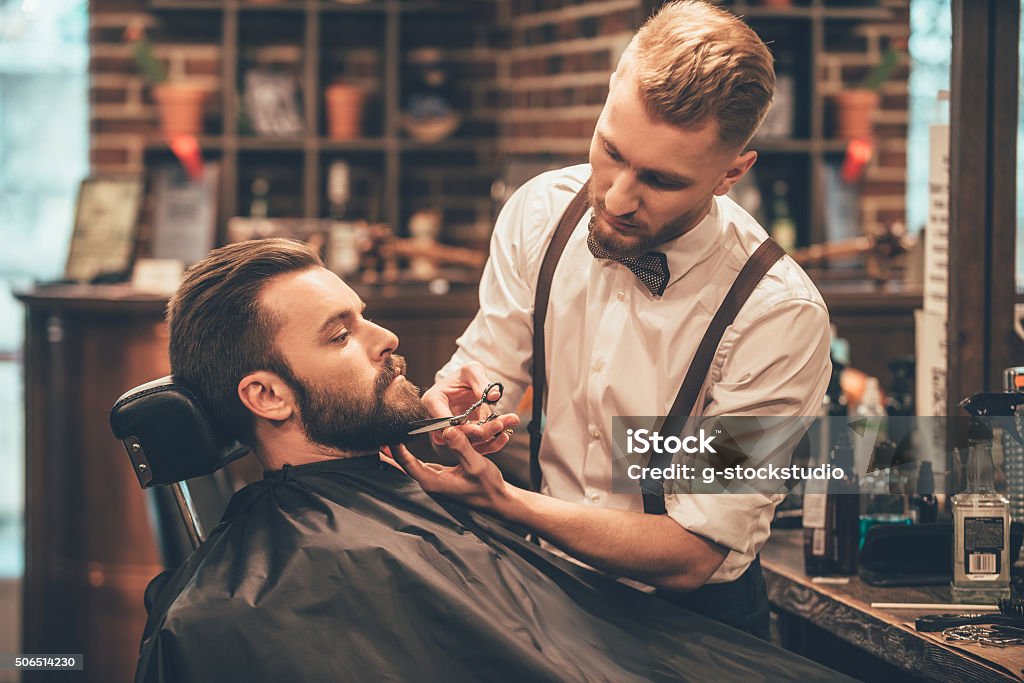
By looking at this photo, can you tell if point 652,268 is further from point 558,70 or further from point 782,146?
point 558,70

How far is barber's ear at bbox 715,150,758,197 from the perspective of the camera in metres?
1.66

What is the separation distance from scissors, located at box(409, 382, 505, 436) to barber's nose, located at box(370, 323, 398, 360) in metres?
0.13

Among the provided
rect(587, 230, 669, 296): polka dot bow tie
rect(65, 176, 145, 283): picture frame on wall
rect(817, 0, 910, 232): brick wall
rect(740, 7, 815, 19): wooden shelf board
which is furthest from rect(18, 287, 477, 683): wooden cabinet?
rect(587, 230, 669, 296): polka dot bow tie

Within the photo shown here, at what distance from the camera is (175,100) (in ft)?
14.6

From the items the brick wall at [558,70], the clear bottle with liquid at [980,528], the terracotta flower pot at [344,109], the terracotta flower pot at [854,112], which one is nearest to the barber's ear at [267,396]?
the clear bottle with liquid at [980,528]

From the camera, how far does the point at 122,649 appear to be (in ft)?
12.0

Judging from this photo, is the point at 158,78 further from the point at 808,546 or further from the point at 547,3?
the point at 808,546

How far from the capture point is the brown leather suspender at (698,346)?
67.2 inches

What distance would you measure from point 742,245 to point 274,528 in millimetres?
812

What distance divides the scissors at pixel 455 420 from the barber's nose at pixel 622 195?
0.30 meters

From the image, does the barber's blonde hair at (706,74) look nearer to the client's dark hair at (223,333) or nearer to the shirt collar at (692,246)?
the shirt collar at (692,246)

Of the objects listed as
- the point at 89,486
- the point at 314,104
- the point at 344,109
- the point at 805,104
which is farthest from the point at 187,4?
Result: the point at 805,104

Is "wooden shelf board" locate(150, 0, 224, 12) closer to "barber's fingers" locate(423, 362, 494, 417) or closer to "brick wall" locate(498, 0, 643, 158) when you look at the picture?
"brick wall" locate(498, 0, 643, 158)

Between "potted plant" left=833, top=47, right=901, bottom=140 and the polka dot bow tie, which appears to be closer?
the polka dot bow tie
